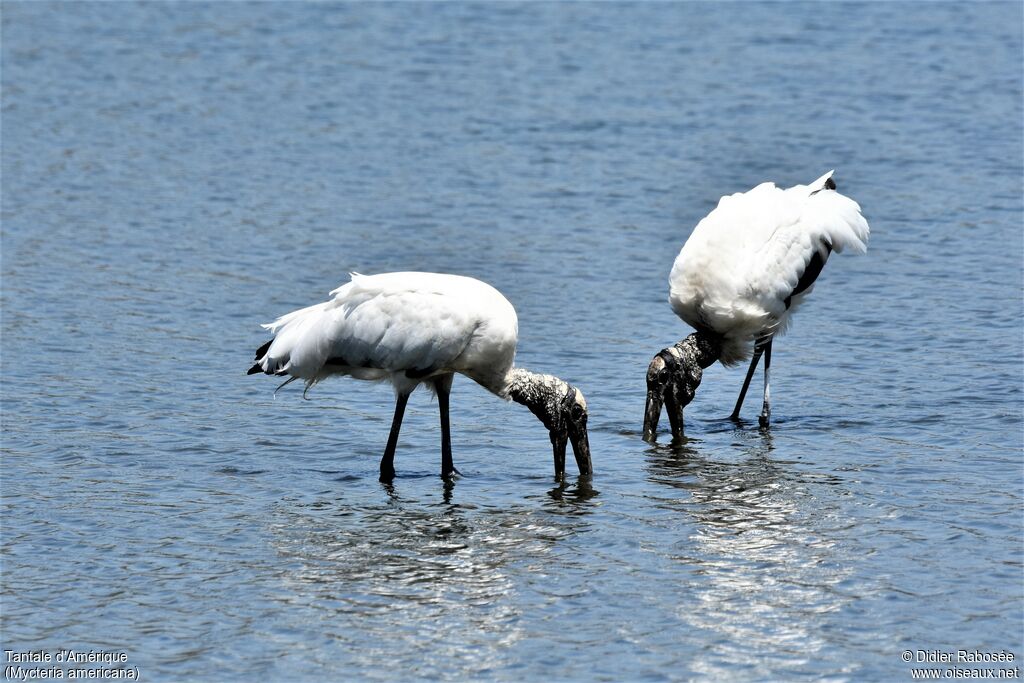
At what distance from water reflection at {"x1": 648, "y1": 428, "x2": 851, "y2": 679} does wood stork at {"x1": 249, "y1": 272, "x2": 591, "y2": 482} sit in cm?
81

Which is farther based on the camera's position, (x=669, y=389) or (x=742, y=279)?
(x=742, y=279)

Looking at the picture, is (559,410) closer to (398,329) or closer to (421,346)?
(421,346)

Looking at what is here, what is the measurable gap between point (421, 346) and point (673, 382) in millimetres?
2166

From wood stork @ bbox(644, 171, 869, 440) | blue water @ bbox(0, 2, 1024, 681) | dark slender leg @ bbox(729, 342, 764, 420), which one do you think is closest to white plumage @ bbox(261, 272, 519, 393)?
blue water @ bbox(0, 2, 1024, 681)

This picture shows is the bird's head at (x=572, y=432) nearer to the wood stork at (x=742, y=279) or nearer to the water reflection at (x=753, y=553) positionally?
the water reflection at (x=753, y=553)

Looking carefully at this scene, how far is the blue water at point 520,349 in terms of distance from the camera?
24.7 feet

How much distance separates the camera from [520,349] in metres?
12.6

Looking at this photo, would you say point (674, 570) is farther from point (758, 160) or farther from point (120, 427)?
point (758, 160)

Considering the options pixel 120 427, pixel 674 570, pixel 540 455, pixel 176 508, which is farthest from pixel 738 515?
pixel 120 427

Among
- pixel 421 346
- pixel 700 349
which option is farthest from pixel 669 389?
pixel 421 346

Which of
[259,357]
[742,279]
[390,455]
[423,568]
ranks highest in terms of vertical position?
[742,279]

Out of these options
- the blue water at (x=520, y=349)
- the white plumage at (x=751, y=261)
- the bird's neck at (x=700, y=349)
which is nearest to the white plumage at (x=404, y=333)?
the blue water at (x=520, y=349)

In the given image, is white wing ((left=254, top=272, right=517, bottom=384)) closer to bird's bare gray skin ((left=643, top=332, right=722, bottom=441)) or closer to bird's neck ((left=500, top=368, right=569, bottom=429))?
bird's neck ((left=500, top=368, right=569, bottom=429))

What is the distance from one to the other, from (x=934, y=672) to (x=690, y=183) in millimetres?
11029
